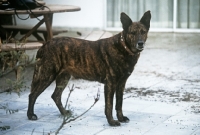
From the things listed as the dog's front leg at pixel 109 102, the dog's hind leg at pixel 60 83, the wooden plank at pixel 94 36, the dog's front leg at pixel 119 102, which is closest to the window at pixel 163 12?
the wooden plank at pixel 94 36

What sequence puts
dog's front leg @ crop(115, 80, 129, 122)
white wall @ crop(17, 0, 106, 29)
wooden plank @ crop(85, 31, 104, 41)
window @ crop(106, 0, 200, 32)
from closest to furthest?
dog's front leg @ crop(115, 80, 129, 122) < wooden plank @ crop(85, 31, 104, 41) < window @ crop(106, 0, 200, 32) < white wall @ crop(17, 0, 106, 29)

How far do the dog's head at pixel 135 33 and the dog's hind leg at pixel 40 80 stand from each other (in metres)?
1.08

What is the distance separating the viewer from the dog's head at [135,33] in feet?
21.7

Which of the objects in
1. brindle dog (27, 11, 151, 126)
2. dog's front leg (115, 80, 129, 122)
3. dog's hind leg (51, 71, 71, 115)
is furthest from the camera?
dog's hind leg (51, 71, 71, 115)

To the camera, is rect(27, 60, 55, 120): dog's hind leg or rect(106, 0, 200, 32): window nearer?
rect(27, 60, 55, 120): dog's hind leg

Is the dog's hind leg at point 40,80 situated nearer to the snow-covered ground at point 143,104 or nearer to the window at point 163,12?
the snow-covered ground at point 143,104

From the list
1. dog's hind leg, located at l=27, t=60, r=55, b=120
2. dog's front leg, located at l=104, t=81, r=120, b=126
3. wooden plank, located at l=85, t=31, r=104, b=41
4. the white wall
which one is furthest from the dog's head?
the white wall

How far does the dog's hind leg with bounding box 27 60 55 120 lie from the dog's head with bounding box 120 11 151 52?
1.08 meters

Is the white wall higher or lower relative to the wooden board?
lower

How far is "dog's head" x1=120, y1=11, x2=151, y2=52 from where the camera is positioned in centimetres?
661

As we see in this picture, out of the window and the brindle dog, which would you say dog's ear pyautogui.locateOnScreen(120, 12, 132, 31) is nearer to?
the brindle dog

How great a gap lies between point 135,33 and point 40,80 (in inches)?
55.0

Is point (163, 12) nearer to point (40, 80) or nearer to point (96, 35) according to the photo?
point (96, 35)

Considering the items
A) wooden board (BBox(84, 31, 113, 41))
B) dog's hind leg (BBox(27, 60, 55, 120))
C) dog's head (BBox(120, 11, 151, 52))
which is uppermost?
dog's head (BBox(120, 11, 151, 52))
